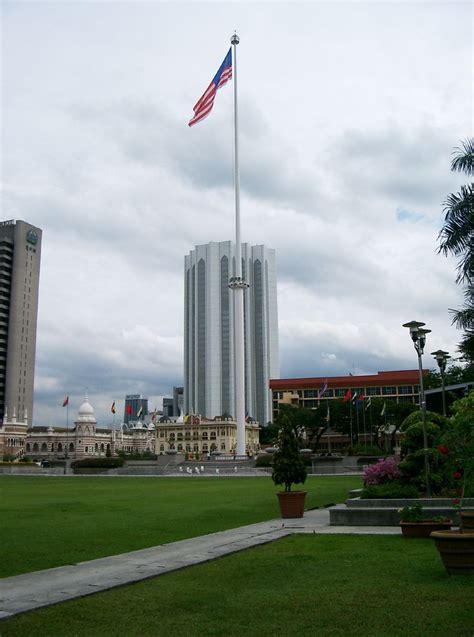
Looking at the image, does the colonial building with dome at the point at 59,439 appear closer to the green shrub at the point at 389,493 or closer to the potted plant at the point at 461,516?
the green shrub at the point at 389,493

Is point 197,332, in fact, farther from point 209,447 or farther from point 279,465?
point 279,465

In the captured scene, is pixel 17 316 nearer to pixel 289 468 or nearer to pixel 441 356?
pixel 441 356

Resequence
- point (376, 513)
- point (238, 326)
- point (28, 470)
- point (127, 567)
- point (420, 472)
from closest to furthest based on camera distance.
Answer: point (127, 567)
point (376, 513)
point (420, 472)
point (28, 470)
point (238, 326)

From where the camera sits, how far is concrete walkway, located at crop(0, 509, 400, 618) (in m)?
9.08

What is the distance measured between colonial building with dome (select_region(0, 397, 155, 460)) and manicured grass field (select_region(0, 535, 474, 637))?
144595 mm

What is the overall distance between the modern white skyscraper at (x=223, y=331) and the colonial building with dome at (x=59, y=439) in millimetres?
31679

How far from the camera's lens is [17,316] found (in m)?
170

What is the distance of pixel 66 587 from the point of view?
9.65 meters

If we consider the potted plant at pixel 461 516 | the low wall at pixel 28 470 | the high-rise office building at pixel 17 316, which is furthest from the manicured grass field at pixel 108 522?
the high-rise office building at pixel 17 316

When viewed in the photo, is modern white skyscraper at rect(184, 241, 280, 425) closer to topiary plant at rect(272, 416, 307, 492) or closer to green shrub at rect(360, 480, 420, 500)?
topiary plant at rect(272, 416, 307, 492)

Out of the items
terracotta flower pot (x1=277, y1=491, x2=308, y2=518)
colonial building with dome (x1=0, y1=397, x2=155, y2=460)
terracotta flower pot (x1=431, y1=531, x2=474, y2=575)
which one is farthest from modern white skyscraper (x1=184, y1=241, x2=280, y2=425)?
terracotta flower pot (x1=431, y1=531, x2=474, y2=575)

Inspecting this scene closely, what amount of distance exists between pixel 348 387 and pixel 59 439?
235ft

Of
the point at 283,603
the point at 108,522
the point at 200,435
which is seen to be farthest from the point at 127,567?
the point at 200,435

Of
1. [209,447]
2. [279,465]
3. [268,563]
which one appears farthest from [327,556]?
[209,447]
